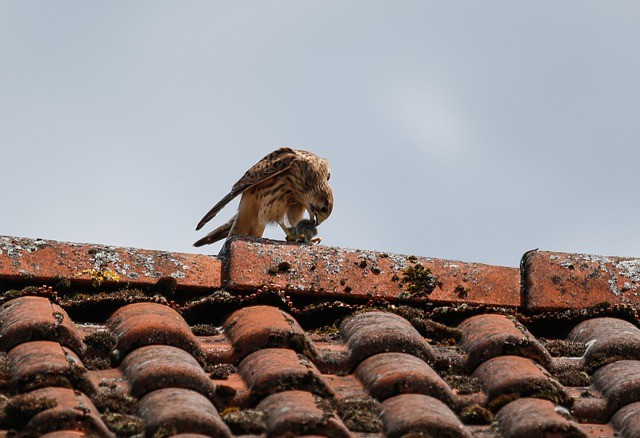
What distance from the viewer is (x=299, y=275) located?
5109 millimetres

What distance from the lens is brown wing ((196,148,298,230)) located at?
31.8ft

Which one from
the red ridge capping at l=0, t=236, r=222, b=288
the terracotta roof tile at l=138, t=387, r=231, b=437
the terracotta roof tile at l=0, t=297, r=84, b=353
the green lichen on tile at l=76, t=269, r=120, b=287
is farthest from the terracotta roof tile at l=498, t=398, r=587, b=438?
the green lichen on tile at l=76, t=269, r=120, b=287

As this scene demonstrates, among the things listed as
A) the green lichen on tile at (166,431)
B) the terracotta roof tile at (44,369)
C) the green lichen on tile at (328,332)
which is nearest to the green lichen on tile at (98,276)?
the green lichen on tile at (328,332)

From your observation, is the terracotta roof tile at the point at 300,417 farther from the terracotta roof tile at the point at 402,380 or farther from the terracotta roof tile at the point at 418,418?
the terracotta roof tile at the point at 402,380

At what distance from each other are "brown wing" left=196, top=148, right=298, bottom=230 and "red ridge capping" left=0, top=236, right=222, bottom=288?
4.40 metres

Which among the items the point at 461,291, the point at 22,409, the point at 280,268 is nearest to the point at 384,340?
the point at 280,268

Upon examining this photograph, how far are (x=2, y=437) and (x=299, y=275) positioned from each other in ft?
6.32

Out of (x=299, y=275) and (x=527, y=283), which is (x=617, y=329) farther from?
(x=299, y=275)

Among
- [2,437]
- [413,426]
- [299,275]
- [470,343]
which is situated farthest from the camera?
[299,275]

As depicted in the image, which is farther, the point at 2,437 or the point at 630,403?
the point at 630,403

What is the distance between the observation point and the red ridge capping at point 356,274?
5070mm

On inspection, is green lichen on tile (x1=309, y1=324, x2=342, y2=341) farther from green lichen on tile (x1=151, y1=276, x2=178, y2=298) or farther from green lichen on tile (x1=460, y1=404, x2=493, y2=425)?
green lichen on tile (x1=460, y1=404, x2=493, y2=425)

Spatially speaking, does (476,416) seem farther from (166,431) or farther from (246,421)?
(166,431)

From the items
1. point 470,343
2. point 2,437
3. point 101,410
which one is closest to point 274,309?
point 470,343
